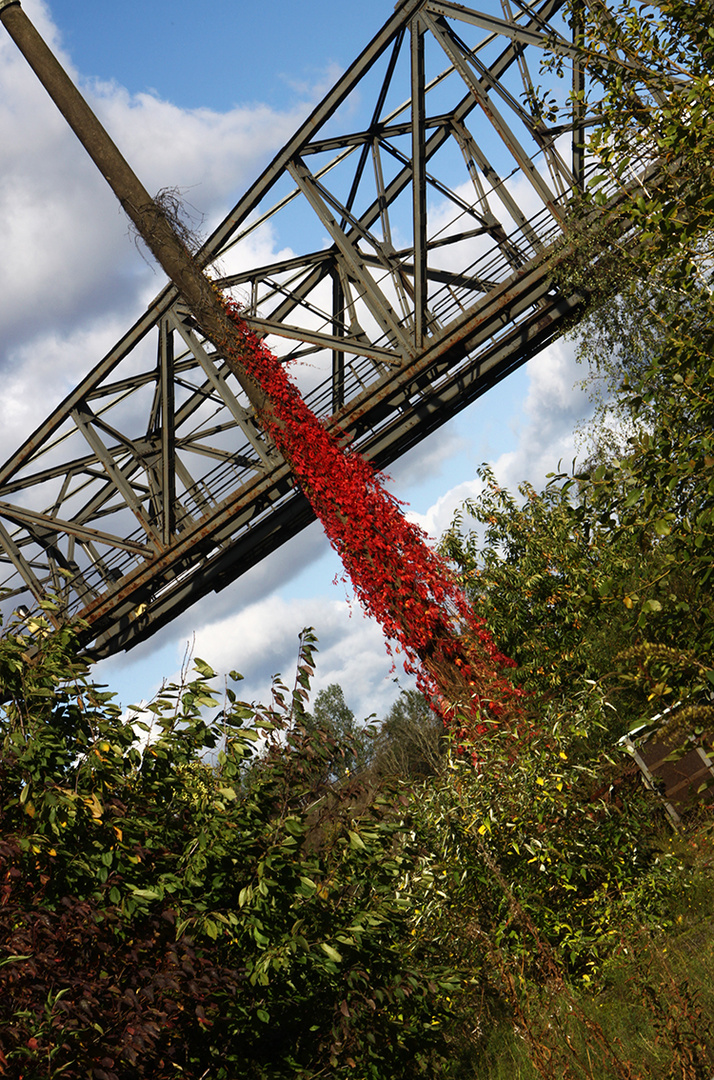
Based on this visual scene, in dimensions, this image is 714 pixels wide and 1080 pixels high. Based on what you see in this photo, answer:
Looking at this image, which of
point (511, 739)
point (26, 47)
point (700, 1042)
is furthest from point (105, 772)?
point (26, 47)

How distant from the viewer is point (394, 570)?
1001cm

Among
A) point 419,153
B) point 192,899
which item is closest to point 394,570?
point 419,153

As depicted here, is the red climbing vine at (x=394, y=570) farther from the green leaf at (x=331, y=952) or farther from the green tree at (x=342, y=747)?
the green leaf at (x=331, y=952)

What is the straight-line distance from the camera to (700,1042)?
12.5 ft

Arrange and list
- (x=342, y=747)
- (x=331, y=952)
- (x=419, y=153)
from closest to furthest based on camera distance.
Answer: (x=331, y=952) < (x=342, y=747) < (x=419, y=153)

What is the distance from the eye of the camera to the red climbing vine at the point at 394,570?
30.8 ft

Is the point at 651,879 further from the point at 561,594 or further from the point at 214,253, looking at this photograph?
the point at 214,253

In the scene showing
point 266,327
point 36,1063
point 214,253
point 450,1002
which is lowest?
point 450,1002

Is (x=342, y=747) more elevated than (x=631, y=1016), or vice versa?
(x=342, y=747)

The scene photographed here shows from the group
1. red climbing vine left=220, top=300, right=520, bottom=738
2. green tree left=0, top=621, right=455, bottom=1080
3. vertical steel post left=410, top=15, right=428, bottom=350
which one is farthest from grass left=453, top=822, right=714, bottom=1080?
vertical steel post left=410, top=15, right=428, bottom=350

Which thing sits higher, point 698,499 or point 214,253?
point 214,253

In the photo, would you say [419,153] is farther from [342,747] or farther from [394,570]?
[342,747]

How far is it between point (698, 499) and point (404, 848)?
2.81m

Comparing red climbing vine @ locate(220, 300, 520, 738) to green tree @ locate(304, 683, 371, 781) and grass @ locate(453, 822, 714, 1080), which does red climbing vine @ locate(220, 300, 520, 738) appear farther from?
green tree @ locate(304, 683, 371, 781)
